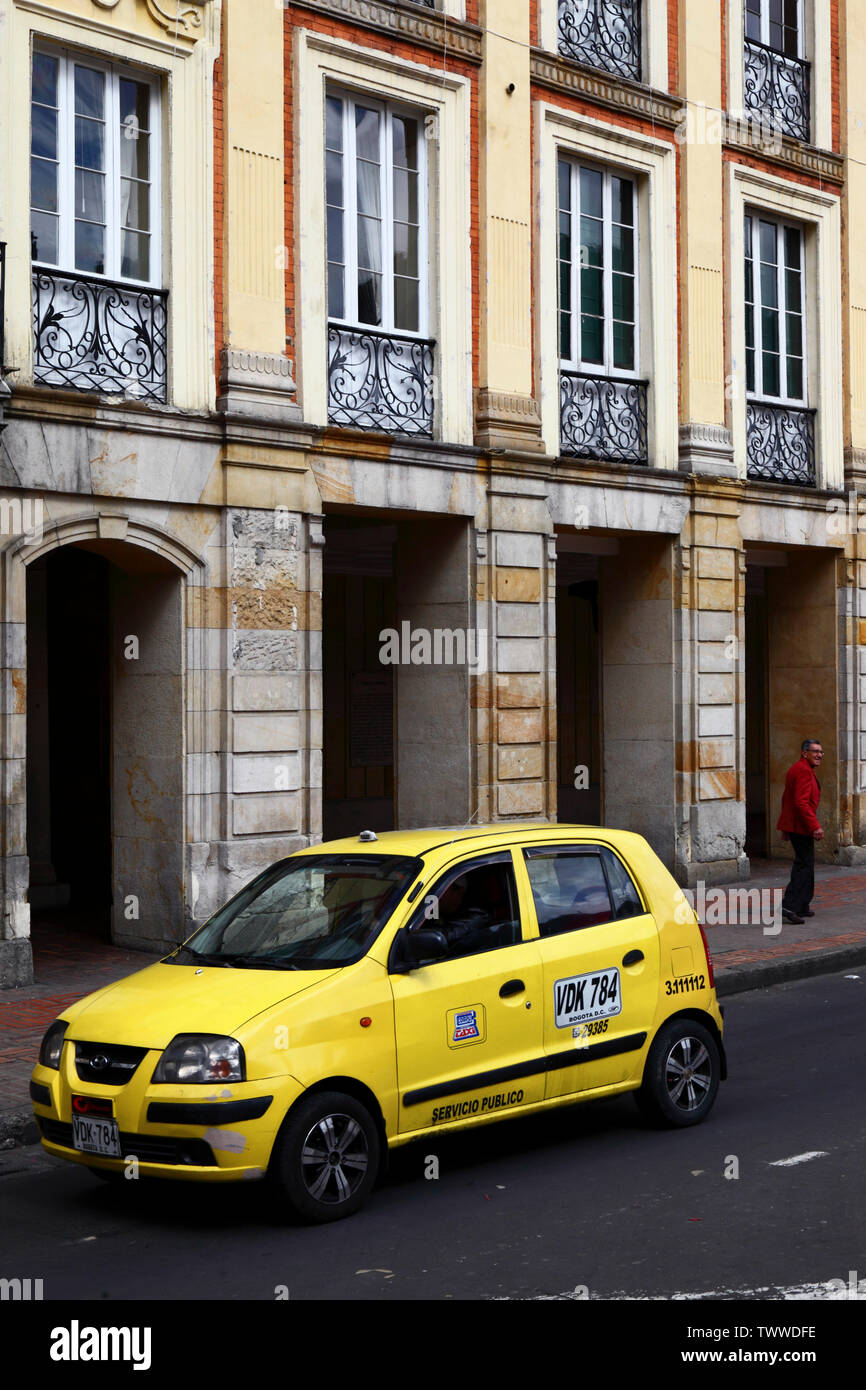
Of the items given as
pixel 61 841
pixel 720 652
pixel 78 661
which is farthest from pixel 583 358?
pixel 61 841

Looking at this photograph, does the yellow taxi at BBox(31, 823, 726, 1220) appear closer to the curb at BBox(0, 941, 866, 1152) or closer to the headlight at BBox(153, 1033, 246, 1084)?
the headlight at BBox(153, 1033, 246, 1084)

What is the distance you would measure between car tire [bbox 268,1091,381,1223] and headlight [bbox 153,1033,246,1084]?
310mm

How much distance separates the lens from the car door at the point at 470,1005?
7.18 meters

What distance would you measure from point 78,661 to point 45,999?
22.7 feet

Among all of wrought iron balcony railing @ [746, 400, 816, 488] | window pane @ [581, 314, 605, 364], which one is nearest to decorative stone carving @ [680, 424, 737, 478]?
wrought iron balcony railing @ [746, 400, 816, 488]

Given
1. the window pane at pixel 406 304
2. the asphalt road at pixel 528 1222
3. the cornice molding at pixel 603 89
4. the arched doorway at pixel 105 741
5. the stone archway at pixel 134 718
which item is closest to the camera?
the asphalt road at pixel 528 1222

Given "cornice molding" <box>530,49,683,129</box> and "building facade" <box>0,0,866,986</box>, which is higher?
"cornice molding" <box>530,49,683,129</box>

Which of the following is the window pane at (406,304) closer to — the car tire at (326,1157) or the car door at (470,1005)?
the car door at (470,1005)

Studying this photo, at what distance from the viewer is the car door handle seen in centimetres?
754

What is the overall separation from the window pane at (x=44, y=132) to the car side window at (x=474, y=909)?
25.9 feet

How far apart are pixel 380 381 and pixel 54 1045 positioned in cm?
921

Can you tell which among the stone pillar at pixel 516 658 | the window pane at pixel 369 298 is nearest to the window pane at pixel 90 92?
the window pane at pixel 369 298

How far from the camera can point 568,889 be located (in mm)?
8133

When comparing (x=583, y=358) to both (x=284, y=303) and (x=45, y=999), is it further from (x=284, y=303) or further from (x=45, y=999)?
(x=45, y=999)
